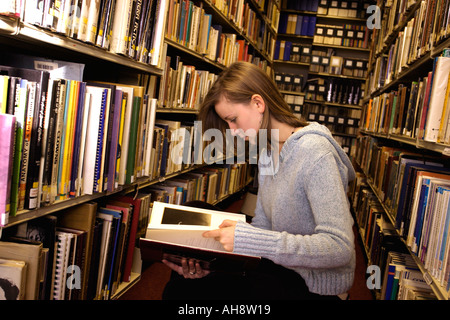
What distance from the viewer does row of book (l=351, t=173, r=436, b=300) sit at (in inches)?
55.5

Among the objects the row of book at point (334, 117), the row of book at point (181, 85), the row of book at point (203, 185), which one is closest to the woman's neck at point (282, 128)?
the row of book at point (181, 85)

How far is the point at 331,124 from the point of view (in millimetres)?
5395

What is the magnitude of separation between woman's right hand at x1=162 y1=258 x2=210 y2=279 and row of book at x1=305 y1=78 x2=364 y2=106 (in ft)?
15.0

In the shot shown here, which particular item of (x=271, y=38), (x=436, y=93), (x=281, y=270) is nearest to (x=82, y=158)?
(x=281, y=270)

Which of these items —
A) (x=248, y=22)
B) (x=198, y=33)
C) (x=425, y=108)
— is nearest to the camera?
(x=425, y=108)

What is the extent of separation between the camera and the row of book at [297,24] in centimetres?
543

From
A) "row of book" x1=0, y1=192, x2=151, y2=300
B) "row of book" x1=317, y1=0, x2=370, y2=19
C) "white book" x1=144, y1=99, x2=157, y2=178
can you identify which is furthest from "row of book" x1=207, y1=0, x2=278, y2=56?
"row of book" x1=0, y1=192, x2=151, y2=300

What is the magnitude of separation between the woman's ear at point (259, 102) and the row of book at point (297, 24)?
4.58 meters

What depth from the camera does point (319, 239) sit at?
3.10ft

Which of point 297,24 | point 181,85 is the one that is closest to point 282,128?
point 181,85

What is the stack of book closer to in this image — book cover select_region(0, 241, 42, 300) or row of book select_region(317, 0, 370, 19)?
book cover select_region(0, 241, 42, 300)

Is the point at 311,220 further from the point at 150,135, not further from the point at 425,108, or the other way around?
the point at 150,135

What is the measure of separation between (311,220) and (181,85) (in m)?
1.41

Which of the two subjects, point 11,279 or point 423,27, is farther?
point 423,27
